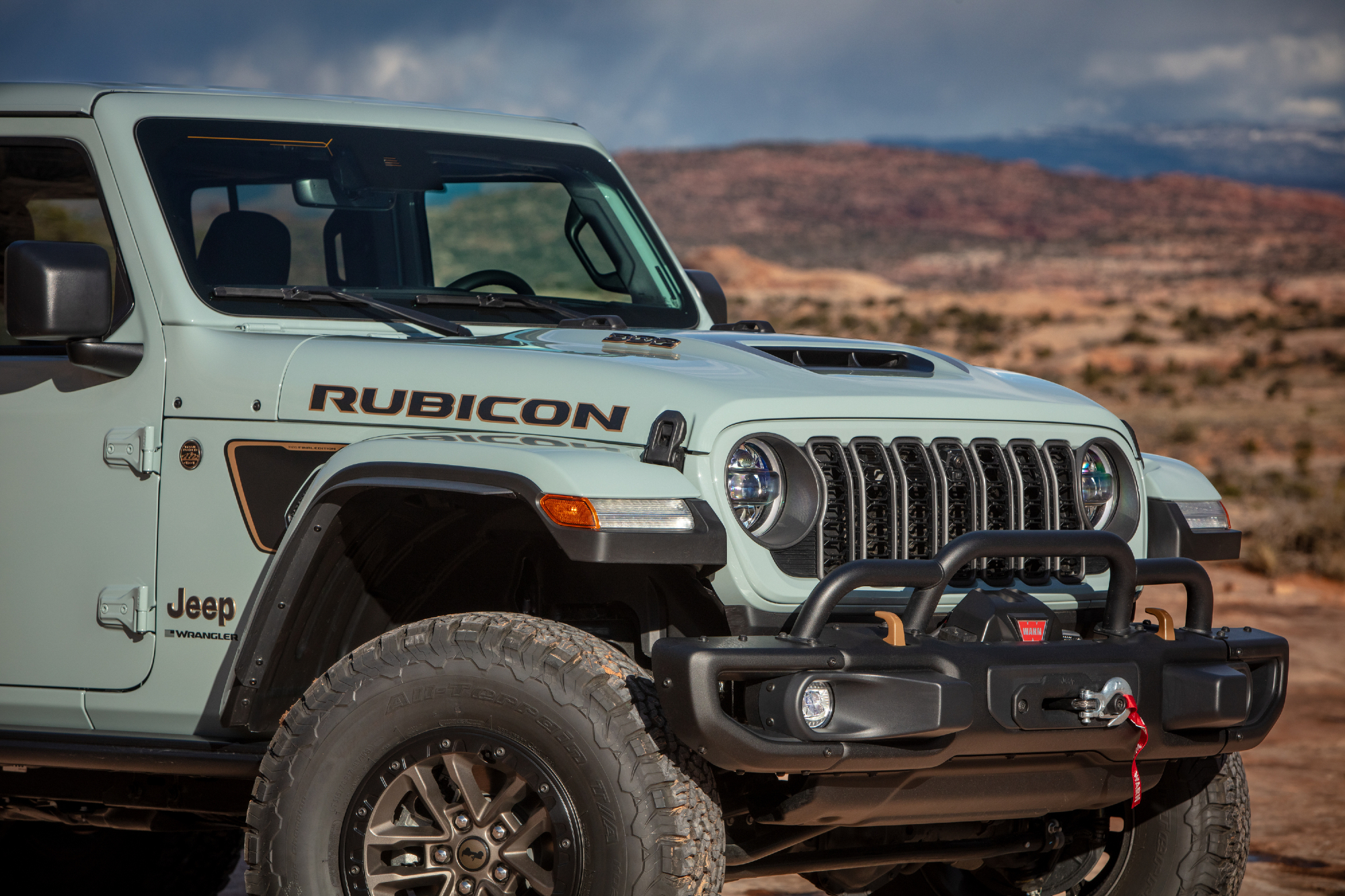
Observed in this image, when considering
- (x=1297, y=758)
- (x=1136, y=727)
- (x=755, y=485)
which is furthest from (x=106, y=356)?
(x=1297, y=758)

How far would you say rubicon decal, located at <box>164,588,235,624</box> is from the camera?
12.7ft

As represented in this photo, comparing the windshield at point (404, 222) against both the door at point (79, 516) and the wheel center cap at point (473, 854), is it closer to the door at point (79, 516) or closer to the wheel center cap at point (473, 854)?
the door at point (79, 516)

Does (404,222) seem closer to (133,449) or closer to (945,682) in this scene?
(133,449)

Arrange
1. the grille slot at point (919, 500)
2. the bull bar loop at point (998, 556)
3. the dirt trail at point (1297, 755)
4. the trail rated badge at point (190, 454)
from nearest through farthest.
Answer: the bull bar loop at point (998, 556) < the grille slot at point (919, 500) < the trail rated badge at point (190, 454) < the dirt trail at point (1297, 755)

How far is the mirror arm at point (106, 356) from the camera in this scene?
13.1 feet

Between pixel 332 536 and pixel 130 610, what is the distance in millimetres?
677

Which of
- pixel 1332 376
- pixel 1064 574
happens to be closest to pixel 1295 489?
pixel 1332 376

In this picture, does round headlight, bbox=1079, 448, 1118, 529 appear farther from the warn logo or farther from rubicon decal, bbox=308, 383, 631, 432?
rubicon decal, bbox=308, 383, 631, 432

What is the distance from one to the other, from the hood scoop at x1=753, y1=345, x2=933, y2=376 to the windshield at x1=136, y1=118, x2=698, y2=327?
869 mm

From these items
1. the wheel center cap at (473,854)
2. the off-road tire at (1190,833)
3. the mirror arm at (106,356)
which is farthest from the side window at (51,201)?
the off-road tire at (1190,833)

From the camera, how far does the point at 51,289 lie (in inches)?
149

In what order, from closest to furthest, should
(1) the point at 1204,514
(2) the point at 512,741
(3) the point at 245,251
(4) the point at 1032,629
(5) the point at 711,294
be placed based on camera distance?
(2) the point at 512,741 → (4) the point at 1032,629 → (1) the point at 1204,514 → (3) the point at 245,251 → (5) the point at 711,294

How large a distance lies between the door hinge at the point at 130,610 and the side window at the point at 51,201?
2.40ft

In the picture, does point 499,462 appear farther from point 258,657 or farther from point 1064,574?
point 1064,574
